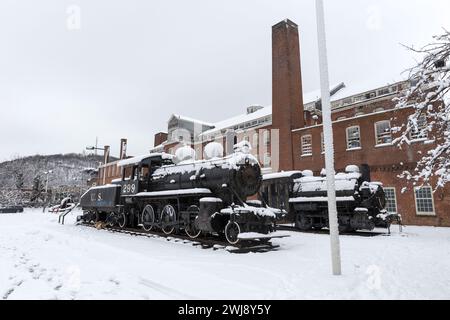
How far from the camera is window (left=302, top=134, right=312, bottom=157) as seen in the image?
23.4 m

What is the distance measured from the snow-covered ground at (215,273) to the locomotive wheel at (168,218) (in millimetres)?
2291

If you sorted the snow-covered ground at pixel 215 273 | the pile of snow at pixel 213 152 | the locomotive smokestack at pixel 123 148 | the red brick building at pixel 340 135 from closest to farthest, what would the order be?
A: 1. the snow-covered ground at pixel 215 273
2. the pile of snow at pixel 213 152
3. the red brick building at pixel 340 135
4. the locomotive smokestack at pixel 123 148

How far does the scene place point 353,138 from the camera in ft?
68.3

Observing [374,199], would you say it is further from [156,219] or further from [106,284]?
[106,284]

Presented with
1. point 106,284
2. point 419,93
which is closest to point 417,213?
point 419,93

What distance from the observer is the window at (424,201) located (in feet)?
55.8

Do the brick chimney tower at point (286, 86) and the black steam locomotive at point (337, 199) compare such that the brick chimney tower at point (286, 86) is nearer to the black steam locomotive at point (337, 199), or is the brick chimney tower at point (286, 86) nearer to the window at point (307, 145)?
the window at point (307, 145)

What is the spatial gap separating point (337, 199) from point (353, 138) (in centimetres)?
880

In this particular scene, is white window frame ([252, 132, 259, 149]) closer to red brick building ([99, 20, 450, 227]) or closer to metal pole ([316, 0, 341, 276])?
red brick building ([99, 20, 450, 227])

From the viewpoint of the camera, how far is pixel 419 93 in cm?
517

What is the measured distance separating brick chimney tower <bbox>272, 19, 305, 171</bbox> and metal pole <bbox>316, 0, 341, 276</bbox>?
18554 millimetres

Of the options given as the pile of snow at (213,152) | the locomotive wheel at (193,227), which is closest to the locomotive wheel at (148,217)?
the locomotive wheel at (193,227)

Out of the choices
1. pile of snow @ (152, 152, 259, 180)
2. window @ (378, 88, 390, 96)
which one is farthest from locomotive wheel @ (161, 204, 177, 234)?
window @ (378, 88, 390, 96)

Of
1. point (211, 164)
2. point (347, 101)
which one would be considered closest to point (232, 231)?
point (211, 164)
